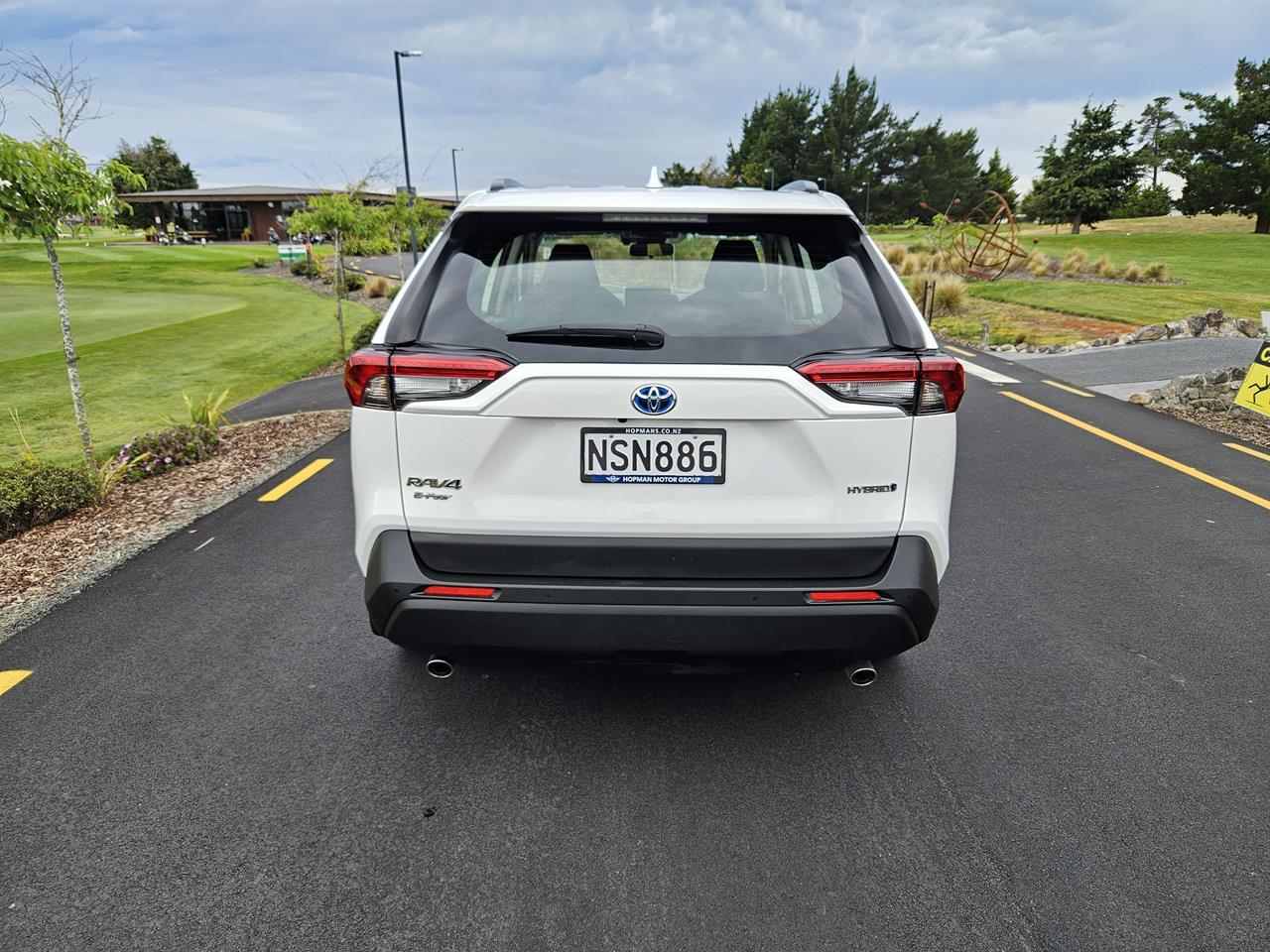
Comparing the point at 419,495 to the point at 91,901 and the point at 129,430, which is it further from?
the point at 129,430

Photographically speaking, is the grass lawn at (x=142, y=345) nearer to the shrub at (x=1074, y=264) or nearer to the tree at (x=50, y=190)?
the tree at (x=50, y=190)

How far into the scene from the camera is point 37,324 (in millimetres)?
19688

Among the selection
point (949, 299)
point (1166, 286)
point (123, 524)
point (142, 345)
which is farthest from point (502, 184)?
point (1166, 286)

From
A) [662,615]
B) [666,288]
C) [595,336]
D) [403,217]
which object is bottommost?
[662,615]

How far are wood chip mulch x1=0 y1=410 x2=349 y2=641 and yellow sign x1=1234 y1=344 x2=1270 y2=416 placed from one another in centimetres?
919

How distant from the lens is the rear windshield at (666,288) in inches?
92.8

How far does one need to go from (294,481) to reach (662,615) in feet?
Result: 16.8

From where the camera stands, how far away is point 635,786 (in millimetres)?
2688

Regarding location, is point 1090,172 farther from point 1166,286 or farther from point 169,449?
point 169,449

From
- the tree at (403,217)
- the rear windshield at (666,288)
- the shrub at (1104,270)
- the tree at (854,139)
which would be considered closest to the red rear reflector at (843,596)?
the rear windshield at (666,288)

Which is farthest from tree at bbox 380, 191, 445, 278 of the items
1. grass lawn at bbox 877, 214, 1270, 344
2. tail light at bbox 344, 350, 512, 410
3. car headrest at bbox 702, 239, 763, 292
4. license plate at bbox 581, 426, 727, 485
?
license plate at bbox 581, 426, 727, 485

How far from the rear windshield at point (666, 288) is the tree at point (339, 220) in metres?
14.1

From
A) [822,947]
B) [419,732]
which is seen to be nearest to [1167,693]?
[822,947]

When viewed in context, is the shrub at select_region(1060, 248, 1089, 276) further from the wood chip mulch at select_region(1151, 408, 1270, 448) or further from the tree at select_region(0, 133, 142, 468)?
the tree at select_region(0, 133, 142, 468)
